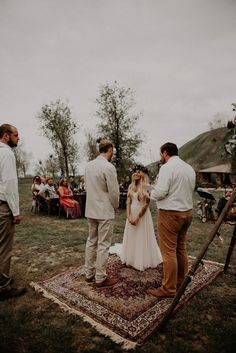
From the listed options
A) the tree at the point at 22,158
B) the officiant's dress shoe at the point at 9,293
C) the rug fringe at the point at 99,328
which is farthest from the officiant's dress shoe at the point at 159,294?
the tree at the point at 22,158

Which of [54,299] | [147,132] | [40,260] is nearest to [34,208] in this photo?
[40,260]

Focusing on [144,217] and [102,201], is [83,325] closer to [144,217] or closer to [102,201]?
[102,201]

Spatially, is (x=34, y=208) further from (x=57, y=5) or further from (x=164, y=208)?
(x=164, y=208)

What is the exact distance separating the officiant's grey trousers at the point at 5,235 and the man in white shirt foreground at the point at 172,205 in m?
2.25

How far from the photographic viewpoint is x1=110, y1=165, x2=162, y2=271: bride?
196 inches

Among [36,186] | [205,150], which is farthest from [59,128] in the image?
[205,150]

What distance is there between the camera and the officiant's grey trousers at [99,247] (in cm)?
420

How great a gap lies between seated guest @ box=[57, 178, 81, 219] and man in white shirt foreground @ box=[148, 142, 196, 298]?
287 inches

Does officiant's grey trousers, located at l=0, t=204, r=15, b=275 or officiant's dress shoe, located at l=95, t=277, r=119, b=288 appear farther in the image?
officiant's dress shoe, located at l=95, t=277, r=119, b=288

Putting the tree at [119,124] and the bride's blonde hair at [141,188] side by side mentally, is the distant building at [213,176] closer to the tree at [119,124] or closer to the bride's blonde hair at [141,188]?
the tree at [119,124]

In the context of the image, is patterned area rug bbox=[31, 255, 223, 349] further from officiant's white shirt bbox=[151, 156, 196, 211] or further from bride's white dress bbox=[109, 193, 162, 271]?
officiant's white shirt bbox=[151, 156, 196, 211]

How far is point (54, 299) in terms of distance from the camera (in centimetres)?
380

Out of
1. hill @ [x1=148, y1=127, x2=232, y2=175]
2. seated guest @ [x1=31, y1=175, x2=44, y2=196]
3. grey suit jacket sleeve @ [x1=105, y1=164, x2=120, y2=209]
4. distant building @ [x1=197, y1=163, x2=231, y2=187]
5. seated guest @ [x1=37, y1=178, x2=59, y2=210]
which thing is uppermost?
hill @ [x1=148, y1=127, x2=232, y2=175]

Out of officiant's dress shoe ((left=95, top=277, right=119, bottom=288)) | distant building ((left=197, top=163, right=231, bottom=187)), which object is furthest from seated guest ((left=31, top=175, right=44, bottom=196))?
distant building ((left=197, top=163, right=231, bottom=187))
